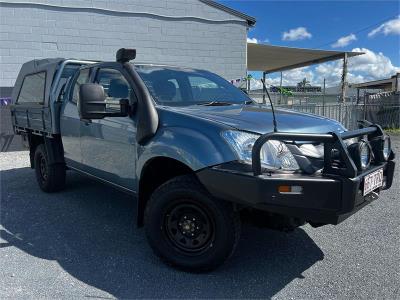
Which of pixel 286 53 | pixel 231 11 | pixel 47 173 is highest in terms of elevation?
pixel 231 11

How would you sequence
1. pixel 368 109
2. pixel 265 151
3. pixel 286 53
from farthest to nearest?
pixel 286 53, pixel 368 109, pixel 265 151

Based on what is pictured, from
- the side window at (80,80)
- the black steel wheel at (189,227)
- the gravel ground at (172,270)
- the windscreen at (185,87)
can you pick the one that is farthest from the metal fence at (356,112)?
the black steel wheel at (189,227)

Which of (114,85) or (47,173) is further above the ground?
(114,85)

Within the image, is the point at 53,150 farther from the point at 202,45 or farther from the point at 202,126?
the point at 202,45

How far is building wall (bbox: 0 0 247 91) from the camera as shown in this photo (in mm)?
9742

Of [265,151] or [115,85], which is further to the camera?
[115,85]

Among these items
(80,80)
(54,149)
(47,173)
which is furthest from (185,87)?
(47,173)

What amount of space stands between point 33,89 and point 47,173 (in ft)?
4.91

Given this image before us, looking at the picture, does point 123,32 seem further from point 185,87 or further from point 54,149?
point 185,87

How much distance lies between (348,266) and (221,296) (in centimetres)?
121

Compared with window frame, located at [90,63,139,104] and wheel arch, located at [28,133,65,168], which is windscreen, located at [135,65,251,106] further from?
wheel arch, located at [28,133,65,168]

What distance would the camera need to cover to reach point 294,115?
11.6ft

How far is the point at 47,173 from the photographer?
561 cm

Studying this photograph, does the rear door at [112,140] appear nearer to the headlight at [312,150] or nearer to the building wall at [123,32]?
the headlight at [312,150]
